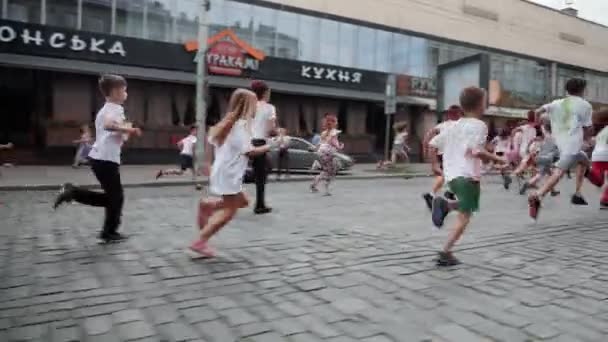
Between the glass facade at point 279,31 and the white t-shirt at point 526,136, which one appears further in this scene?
the glass facade at point 279,31

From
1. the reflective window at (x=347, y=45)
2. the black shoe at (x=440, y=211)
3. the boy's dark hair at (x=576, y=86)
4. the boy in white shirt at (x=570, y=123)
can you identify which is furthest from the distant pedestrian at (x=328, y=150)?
the reflective window at (x=347, y=45)

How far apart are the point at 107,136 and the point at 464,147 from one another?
321 cm

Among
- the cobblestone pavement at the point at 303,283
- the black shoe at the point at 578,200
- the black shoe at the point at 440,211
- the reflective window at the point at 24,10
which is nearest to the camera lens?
the cobblestone pavement at the point at 303,283

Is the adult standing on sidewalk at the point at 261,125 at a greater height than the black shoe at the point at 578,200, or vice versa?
the adult standing on sidewalk at the point at 261,125

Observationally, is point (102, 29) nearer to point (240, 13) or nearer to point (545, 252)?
point (240, 13)

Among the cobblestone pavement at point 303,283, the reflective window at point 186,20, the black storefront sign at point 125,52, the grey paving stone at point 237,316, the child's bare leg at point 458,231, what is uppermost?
the reflective window at point 186,20

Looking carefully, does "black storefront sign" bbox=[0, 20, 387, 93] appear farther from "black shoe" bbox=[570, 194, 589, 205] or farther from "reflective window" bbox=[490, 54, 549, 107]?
"black shoe" bbox=[570, 194, 589, 205]

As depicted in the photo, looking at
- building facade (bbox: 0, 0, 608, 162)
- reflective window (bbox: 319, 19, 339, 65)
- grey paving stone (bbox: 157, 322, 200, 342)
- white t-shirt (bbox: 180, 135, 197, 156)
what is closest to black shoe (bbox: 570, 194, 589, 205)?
grey paving stone (bbox: 157, 322, 200, 342)

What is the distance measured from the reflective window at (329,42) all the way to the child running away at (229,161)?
1955 cm

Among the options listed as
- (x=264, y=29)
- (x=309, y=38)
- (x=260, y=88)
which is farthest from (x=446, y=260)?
(x=309, y=38)

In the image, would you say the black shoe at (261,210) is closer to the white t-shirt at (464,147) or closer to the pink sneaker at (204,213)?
the pink sneaker at (204,213)

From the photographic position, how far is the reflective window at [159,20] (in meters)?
19.3

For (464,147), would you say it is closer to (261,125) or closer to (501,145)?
(261,125)

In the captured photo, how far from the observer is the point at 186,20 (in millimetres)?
20000
